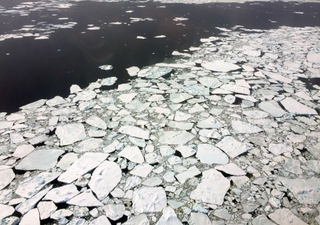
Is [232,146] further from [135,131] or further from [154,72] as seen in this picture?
[154,72]

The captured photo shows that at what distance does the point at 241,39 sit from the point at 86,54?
11.2ft

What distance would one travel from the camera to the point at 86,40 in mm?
5062

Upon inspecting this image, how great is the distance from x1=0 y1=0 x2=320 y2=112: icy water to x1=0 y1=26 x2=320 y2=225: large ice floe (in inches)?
19.3

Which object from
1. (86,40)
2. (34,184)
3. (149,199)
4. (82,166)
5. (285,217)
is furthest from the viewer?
(86,40)

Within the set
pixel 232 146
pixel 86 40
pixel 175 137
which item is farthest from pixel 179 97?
pixel 86 40

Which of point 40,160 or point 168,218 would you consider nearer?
point 168,218

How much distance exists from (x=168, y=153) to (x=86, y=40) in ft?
13.3

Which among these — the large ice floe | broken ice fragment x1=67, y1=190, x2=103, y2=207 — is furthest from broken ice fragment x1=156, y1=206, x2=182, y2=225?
broken ice fragment x1=67, y1=190, x2=103, y2=207

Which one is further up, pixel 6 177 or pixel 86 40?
pixel 86 40

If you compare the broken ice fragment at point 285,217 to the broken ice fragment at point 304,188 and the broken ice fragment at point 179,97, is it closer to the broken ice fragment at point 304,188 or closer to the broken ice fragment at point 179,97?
the broken ice fragment at point 304,188

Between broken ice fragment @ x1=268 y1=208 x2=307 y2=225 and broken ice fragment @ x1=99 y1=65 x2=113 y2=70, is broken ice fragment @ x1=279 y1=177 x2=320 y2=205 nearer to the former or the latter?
broken ice fragment @ x1=268 y1=208 x2=307 y2=225

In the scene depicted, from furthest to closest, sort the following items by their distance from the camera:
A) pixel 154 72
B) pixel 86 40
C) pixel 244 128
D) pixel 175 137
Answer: pixel 86 40, pixel 154 72, pixel 244 128, pixel 175 137

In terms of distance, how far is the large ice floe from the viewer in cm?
148

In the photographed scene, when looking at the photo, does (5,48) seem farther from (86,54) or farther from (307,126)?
(307,126)
